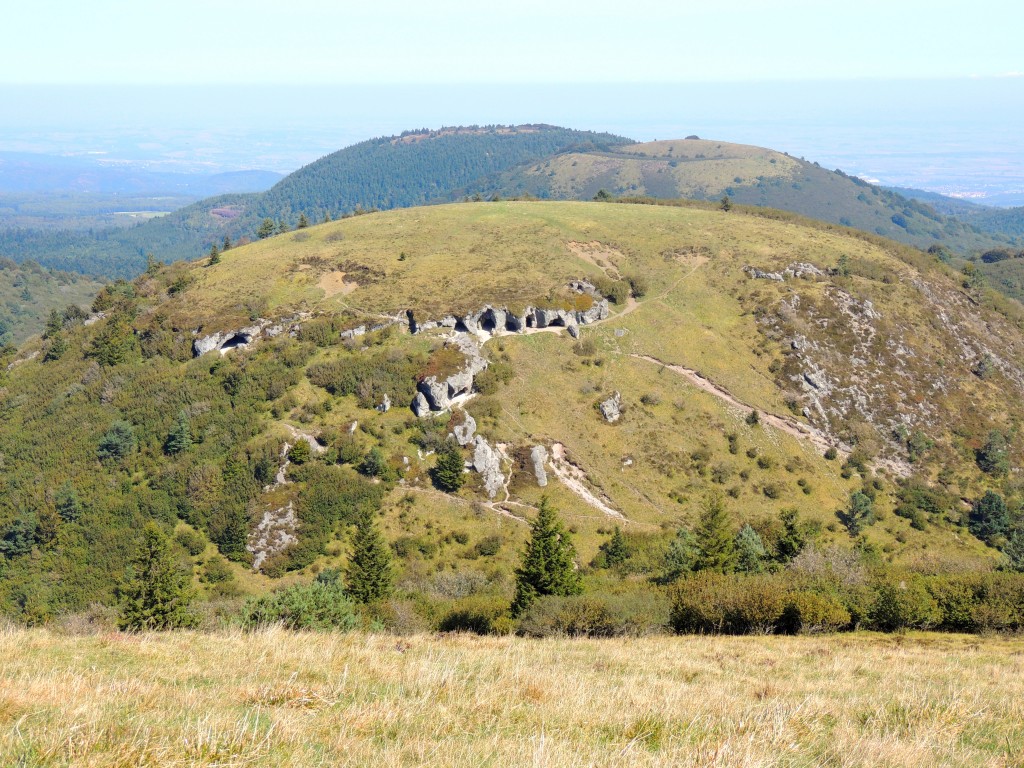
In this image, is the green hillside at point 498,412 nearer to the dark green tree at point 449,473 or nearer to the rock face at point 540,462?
the rock face at point 540,462

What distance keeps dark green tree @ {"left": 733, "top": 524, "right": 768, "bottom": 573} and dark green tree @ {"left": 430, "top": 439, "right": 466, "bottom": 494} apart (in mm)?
22039

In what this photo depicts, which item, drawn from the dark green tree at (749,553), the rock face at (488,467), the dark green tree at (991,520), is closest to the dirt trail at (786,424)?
the dark green tree at (991,520)

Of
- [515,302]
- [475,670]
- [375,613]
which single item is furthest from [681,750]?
[515,302]

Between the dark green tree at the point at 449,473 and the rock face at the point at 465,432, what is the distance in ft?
5.46

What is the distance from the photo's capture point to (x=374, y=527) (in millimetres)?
46281

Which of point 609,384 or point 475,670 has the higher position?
point 475,670

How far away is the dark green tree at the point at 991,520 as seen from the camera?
51938mm

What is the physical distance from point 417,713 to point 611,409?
5206 cm

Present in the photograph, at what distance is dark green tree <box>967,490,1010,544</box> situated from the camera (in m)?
51.9

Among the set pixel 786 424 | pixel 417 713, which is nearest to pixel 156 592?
pixel 417 713

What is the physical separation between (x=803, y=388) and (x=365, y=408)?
150ft

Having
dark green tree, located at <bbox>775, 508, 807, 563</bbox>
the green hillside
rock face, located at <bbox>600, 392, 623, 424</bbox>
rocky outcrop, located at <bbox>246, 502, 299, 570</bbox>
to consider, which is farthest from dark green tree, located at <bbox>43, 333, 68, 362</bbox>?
dark green tree, located at <bbox>775, 508, 807, 563</bbox>

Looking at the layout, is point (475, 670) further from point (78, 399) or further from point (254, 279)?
point (254, 279)

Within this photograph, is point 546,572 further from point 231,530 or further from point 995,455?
point 995,455
